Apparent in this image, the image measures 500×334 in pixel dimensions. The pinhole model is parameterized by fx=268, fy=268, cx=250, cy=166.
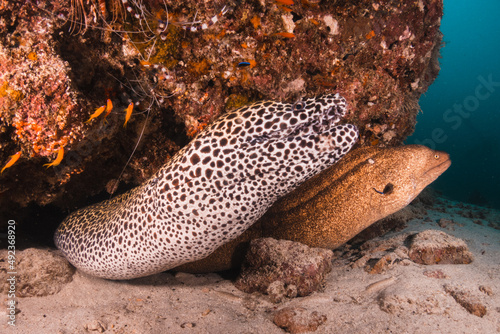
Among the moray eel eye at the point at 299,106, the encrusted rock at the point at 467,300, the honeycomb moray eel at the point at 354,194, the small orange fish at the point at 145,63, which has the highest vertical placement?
the small orange fish at the point at 145,63

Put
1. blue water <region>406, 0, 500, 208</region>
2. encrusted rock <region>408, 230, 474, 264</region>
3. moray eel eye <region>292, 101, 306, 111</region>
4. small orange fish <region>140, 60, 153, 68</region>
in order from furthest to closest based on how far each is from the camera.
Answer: blue water <region>406, 0, 500, 208</region> < encrusted rock <region>408, 230, 474, 264</region> < small orange fish <region>140, 60, 153, 68</region> < moray eel eye <region>292, 101, 306, 111</region>

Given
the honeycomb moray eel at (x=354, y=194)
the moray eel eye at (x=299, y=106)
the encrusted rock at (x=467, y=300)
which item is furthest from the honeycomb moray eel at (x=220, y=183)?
the encrusted rock at (x=467, y=300)

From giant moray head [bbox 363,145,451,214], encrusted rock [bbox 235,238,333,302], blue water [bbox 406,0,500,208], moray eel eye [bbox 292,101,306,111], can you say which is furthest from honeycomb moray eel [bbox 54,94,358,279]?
blue water [bbox 406,0,500,208]

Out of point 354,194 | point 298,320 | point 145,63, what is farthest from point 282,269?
point 145,63

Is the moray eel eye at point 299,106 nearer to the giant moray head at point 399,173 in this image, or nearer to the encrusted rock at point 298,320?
the giant moray head at point 399,173

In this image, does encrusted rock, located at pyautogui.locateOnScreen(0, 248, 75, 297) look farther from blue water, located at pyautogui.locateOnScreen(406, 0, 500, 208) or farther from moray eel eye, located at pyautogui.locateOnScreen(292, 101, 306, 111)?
blue water, located at pyautogui.locateOnScreen(406, 0, 500, 208)

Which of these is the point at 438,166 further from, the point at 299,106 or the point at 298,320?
the point at 298,320

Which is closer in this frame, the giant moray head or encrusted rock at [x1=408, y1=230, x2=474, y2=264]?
encrusted rock at [x1=408, y1=230, x2=474, y2=264]
